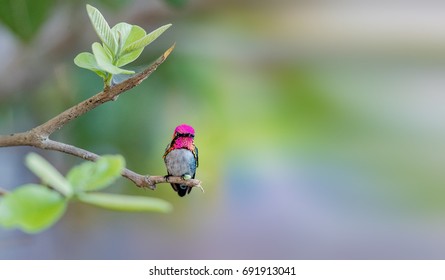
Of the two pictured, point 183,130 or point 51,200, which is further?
point 183,130

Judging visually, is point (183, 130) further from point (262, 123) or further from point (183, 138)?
point (262, 123)

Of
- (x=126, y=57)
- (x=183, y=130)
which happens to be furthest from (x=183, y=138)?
(x=126, y=57)

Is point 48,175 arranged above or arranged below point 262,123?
below

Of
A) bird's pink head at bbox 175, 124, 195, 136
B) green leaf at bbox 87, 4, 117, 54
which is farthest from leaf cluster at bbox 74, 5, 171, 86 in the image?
bird's pink head at bbox 175, 124, 195, 136

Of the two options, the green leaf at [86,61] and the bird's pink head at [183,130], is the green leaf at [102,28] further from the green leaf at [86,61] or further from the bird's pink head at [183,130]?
the bird's pink head at [183,130]

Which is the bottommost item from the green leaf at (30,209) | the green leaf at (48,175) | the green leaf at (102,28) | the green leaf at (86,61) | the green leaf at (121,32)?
the green leaf at (30,209)

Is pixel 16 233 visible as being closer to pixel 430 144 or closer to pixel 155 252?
pixel 155 252

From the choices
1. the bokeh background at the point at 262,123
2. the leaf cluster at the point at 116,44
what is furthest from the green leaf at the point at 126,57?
the bokeh background at the point at 262,123
